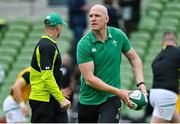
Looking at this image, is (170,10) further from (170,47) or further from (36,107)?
(36,107)

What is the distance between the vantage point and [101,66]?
36.1 feet

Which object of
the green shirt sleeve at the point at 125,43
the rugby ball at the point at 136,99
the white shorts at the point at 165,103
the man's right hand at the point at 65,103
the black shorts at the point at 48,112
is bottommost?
the white shorts at the point at 165,103

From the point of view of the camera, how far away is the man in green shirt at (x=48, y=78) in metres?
11.0

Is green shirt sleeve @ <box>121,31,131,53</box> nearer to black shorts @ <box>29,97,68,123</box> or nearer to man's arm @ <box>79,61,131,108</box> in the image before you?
man's arm @ <box>79,61,131,108</box>

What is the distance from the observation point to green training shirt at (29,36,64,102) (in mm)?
10977

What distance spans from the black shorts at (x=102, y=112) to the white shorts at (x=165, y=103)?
290 cm

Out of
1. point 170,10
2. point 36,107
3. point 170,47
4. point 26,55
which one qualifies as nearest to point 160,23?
point 170,10

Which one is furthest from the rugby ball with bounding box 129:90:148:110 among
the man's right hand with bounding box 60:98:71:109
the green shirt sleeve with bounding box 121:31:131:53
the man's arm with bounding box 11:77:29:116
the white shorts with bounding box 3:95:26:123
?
the white shorts with bounding box 3:95:26:123

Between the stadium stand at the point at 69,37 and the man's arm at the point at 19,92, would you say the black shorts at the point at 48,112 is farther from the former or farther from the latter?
the stadium stand at the point at 69,37

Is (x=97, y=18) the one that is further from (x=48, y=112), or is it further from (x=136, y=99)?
(x=48, y=112)

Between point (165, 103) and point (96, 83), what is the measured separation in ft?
11.4

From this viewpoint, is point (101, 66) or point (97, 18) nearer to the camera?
point (97, 18)

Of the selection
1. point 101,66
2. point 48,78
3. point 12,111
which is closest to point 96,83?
A: point 101,66

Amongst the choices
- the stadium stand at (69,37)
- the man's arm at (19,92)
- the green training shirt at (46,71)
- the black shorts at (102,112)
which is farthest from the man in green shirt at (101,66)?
the stadium stand at (69,37)
